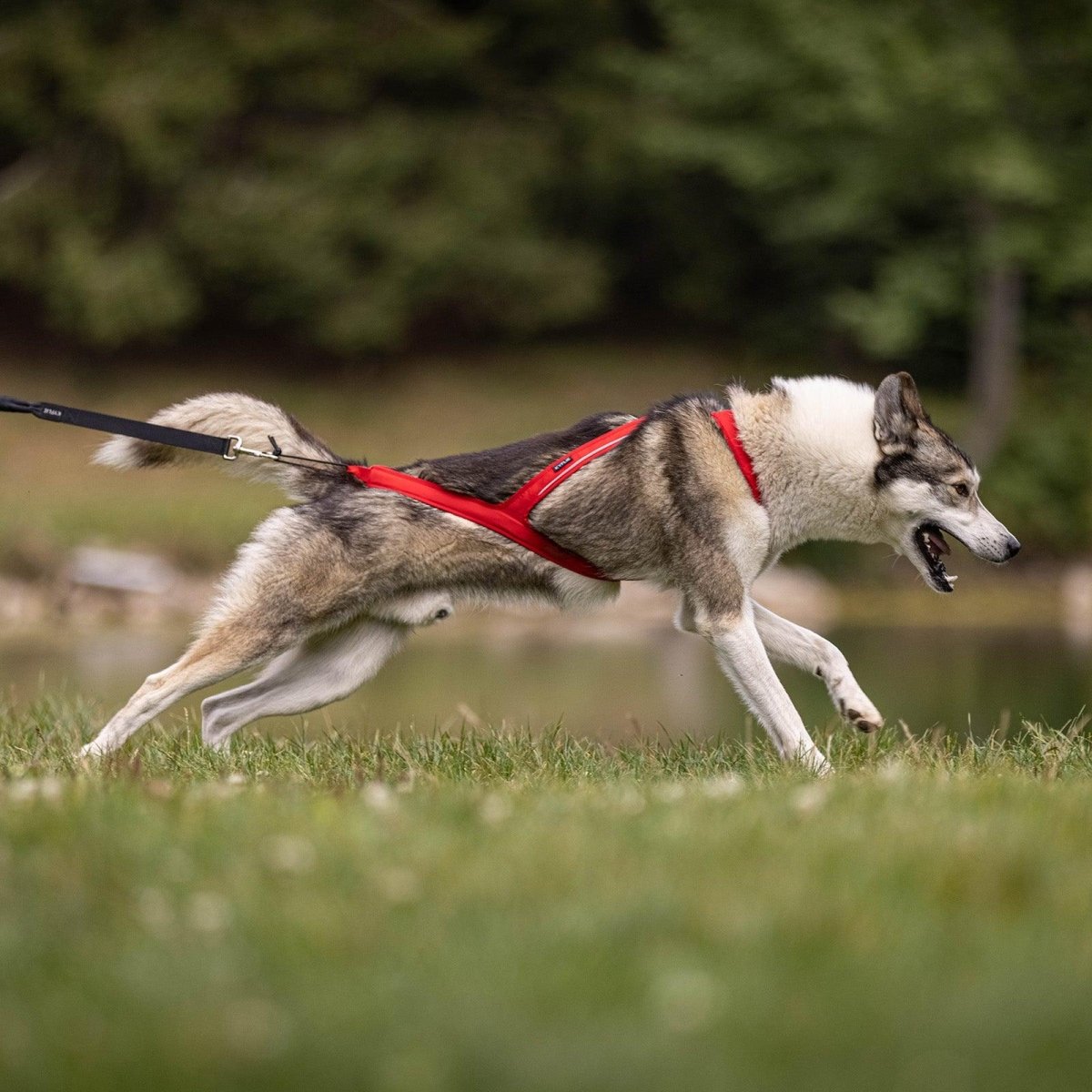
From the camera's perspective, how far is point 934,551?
21.5 ft

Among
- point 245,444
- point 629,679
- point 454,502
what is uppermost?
point 245,444

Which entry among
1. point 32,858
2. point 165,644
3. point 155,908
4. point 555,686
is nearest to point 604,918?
point 155,908

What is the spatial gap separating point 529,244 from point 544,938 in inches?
910

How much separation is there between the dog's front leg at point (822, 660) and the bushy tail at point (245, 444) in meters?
1.78

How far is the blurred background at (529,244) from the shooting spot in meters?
20.8

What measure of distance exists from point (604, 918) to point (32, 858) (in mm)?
1319

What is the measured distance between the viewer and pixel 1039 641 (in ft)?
54.7

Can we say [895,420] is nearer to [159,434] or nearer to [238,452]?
[238,452]

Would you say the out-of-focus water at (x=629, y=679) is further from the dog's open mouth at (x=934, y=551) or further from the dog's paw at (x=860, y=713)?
the dog's open mouth at (x=934, y=551)

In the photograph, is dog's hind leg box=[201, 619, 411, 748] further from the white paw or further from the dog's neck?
the white paw

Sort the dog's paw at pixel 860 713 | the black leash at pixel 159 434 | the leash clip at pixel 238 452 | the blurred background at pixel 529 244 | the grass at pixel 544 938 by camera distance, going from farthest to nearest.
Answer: the blurred background at pixel 529 244
the leash clip at pixel 238 452
the dog's paw at pixel 860 713
the black leash at pixel 159 434
the grass at pixel 544 938

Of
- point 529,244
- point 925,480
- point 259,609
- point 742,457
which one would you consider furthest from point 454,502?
point 529,244

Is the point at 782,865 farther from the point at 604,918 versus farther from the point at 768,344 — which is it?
the point at 768,344

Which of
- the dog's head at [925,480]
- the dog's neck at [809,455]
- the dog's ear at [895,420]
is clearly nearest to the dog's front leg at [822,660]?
the dog's neck at [809,455]
